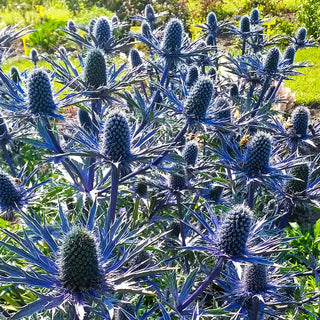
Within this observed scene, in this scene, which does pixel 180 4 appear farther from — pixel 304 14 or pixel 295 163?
pixel 295 163

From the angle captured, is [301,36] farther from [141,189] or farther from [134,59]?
[141,189]

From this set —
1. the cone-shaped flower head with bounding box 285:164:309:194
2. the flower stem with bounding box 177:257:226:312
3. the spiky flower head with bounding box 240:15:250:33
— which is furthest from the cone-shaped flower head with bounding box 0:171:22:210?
the spiky flower head with bounding box 240:15:250:33

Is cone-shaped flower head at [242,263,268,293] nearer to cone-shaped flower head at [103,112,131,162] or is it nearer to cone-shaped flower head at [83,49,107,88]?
cone-shaped flower head at [103,112,131,162]

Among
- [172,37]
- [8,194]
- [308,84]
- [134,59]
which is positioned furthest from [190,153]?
[308,84]

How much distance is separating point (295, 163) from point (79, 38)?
1.43 metres

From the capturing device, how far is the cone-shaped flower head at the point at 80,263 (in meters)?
1.37

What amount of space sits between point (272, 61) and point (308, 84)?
14.9ft

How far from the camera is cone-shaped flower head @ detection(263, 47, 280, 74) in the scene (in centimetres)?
293

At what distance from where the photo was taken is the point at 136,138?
1.85 m

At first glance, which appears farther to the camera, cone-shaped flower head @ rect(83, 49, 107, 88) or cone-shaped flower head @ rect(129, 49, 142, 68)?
cone-shaped flower head @ rect(129, 49, 142, 68)

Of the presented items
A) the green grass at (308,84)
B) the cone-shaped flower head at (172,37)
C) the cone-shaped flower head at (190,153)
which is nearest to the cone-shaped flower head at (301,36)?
the green grass at (308,84)

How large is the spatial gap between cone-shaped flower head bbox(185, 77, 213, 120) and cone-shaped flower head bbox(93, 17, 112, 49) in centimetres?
89

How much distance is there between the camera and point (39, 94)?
6.29 feet

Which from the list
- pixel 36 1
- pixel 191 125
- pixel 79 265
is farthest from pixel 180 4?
pixel 79 265
